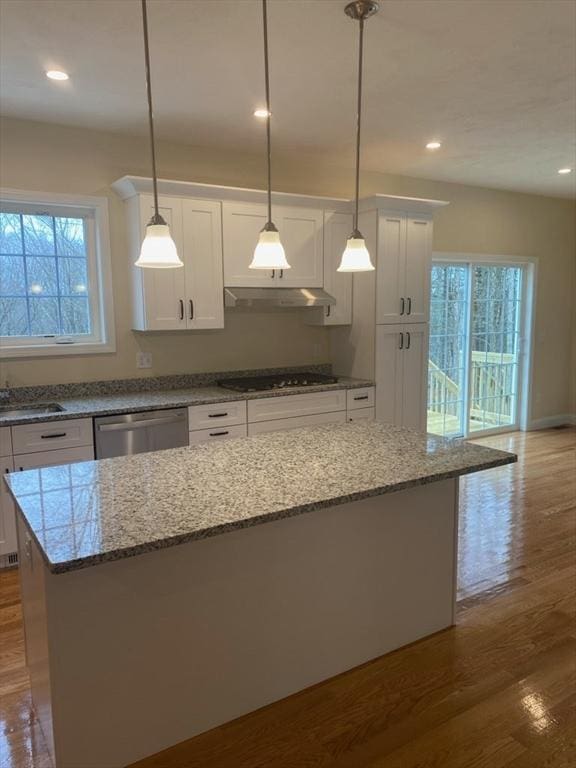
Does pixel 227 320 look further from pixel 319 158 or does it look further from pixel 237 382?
pixel 319 158

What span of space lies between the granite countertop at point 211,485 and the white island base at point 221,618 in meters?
0.16

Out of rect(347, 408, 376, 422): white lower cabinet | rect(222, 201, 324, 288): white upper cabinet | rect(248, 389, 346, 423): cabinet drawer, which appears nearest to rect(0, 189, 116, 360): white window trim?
rect(222, 201, 324, 288): white upper cabinet

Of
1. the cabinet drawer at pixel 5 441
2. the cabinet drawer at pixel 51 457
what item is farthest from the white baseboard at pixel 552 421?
the cabinet drawer at pixel 5 441

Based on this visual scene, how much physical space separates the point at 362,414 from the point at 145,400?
177cm

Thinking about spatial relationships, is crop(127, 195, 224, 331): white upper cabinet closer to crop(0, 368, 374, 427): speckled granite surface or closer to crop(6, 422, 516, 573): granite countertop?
crop(0, 368, 374, 427): speckled granite surface

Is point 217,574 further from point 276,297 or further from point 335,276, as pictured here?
point 335,276

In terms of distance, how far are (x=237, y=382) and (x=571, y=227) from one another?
498cm

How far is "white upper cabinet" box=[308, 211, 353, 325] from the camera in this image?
14.3ft

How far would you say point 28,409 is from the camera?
3492 mm

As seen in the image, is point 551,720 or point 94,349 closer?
point 551,720

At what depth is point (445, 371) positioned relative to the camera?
596 cm

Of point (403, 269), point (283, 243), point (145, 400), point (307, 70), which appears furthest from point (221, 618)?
point (403, 269)

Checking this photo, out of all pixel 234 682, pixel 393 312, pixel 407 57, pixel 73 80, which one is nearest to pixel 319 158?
pixel 393 312

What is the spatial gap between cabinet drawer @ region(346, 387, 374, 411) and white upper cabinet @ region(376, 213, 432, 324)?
58cm
